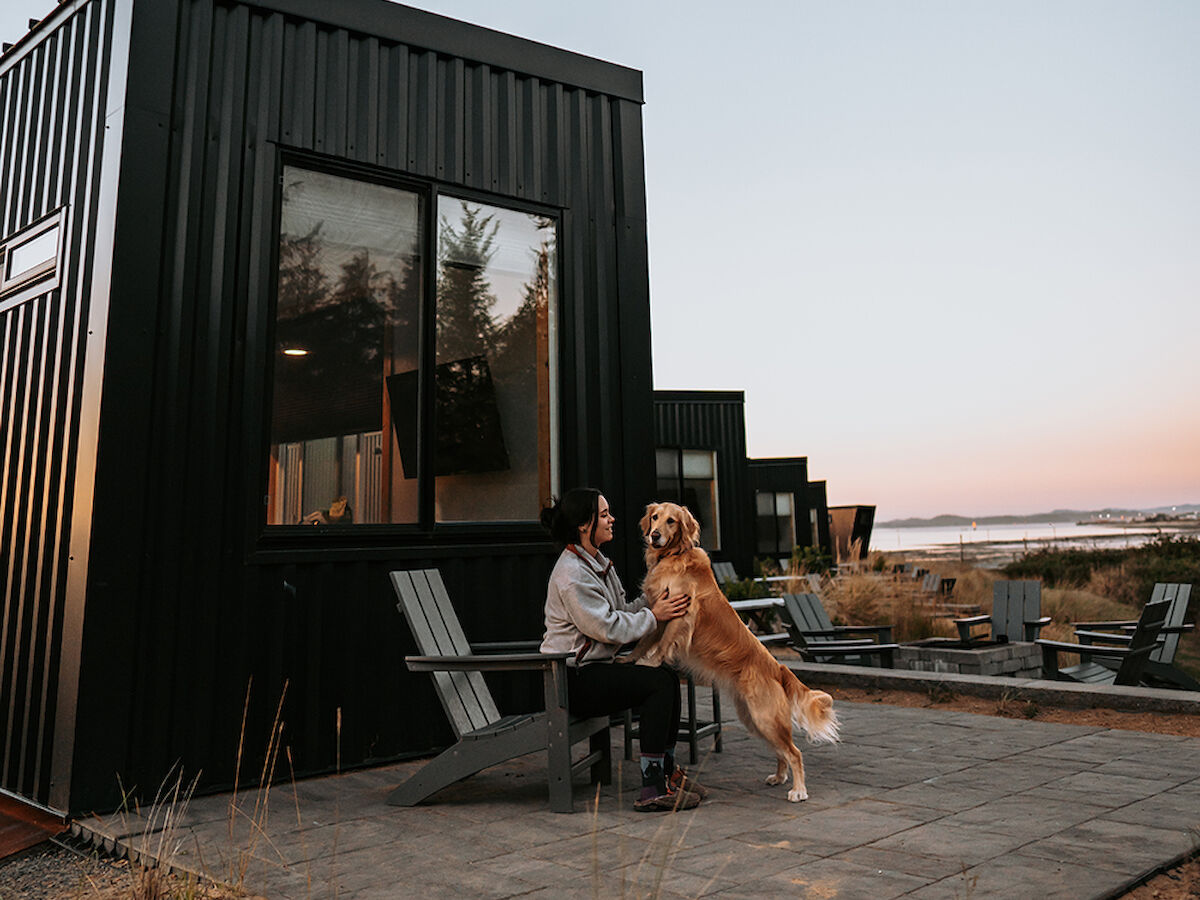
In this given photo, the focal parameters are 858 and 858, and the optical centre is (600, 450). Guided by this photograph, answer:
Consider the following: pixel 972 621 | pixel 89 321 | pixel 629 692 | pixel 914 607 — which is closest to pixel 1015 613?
pixel 972 621

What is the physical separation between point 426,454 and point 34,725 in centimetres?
203

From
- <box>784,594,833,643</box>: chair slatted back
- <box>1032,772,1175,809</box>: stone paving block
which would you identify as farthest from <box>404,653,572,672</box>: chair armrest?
<box>784,594,833,643</box>: chair slatted back

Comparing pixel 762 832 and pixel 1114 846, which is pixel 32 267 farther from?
pixel 1114 846

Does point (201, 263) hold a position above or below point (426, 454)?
above

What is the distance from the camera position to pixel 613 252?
5402 millimetres

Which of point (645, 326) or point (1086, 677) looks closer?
point (645, 326)

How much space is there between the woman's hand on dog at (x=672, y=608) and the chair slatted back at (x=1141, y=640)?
3.65m

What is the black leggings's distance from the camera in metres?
3.31

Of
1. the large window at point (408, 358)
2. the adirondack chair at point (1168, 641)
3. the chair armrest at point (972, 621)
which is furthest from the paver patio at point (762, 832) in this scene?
the chair armrest at point (972, 621)

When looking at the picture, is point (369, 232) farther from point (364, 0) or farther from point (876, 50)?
point (876, 50)

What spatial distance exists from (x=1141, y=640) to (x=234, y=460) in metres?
5.63

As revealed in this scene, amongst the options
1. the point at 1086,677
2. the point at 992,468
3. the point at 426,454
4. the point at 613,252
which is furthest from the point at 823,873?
the point at 992,468

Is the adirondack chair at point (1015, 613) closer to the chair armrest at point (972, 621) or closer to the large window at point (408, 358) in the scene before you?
the chair armrest at point (972, 621)

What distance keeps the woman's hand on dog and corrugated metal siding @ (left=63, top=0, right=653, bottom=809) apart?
52.7 inches
